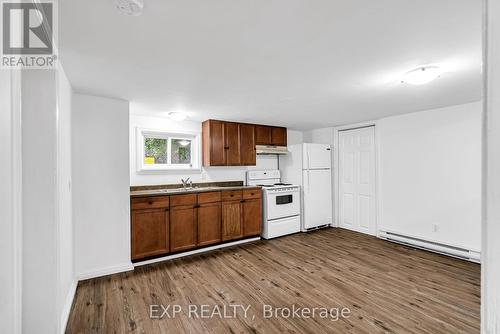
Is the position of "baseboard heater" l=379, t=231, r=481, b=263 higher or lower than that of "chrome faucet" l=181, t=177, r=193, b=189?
lower

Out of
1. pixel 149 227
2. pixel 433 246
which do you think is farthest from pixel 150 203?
pixel 433 246

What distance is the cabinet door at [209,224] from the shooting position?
12.1 feet

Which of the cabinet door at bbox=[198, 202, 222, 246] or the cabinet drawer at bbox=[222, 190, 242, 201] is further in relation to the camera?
the cabinet drawer at bbox=[222, 190, 242, 201]

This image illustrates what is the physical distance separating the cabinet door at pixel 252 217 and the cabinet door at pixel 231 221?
10 centimetres

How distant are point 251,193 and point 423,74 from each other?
2940mm

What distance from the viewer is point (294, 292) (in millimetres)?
2500

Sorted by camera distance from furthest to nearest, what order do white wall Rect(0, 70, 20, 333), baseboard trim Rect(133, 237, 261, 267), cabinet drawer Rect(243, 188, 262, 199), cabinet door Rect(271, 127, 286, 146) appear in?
cabinet door Rect(271, 127, 286, 146), cabinet drawer Rect(243, 188, 262, 199), baseboard trim Rect(133, 237, 261, 267), white wall Rect(0, 70, 20, 333)

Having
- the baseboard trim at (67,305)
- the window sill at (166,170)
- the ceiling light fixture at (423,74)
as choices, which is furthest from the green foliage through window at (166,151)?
the ceiling light fixture at (423,74)

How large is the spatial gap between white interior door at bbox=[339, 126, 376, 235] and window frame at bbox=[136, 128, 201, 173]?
118 inches

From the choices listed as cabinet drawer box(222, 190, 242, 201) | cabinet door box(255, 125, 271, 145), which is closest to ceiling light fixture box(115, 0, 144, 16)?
cabinet drawer box(222, 190, 242, 201)

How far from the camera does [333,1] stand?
1260 millimetres

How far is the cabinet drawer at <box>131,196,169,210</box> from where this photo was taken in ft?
10.4

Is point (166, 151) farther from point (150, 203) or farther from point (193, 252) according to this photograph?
point (193, 252)

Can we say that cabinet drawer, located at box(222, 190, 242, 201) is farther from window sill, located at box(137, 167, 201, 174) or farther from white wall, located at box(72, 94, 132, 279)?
white wall, located at box(72, 94, 132, 279)
